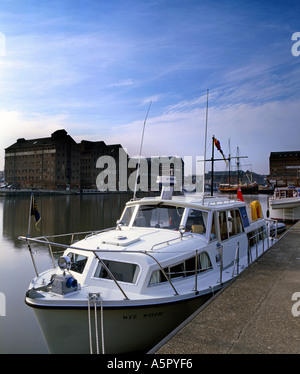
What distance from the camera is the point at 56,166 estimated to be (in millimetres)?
108812

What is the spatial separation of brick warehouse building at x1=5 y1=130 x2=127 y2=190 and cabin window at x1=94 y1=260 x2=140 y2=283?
350ft

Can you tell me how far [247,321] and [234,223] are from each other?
519 cm

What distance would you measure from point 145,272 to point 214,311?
1679mm

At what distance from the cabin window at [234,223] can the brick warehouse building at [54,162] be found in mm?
104440

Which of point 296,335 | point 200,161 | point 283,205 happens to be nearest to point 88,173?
point 283,205

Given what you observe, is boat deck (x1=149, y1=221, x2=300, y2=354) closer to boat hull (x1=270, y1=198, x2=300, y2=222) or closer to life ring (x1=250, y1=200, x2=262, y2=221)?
life ring (x1=250, y1=200, x2=262, y2=221)

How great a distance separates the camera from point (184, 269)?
7535 mm

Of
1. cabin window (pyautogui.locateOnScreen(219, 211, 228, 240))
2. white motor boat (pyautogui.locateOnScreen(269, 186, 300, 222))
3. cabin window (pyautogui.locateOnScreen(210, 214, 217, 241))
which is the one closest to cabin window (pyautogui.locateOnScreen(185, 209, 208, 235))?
cabin window (pyautogui.locateOnScreen(210, 214, 217, 241))

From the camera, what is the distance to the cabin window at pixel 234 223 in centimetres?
1006

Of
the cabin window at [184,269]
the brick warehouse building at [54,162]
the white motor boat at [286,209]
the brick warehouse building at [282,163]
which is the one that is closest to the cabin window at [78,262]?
the cabin window at [184,269]

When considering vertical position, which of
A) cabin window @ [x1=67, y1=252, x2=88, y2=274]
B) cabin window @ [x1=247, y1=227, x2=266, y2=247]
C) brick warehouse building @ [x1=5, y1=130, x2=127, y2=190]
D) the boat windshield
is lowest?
cabin window @ [x1=247, y1=227, x2=266, y2=247]

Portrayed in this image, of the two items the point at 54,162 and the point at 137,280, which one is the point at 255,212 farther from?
the point at 54,162

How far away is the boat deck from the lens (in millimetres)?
4625

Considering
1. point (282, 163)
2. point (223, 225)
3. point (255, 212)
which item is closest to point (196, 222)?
point (223, 225)
